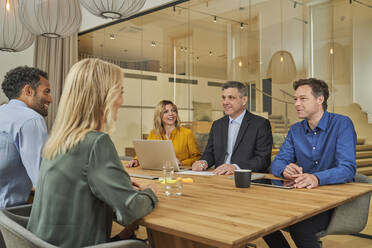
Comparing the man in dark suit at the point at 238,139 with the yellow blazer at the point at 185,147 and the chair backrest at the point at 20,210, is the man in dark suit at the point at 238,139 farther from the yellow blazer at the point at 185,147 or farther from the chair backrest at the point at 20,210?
the chair backrest at the point at 20,210

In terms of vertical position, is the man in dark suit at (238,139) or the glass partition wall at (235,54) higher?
the glass partition wall at (235,54)

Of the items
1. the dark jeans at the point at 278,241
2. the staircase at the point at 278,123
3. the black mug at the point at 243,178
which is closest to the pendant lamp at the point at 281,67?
the staircase at the point at 278,123

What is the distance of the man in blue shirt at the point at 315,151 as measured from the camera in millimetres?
1976

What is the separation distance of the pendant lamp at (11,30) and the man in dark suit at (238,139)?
2016mm

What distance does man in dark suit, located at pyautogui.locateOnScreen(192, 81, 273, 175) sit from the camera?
112 inches

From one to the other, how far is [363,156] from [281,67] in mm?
1256

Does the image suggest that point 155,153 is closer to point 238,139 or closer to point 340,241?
point 238,139

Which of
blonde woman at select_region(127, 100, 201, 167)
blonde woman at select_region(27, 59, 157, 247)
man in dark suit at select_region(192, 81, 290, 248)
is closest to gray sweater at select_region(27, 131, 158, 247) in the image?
blonde woman at select_region(27, 59, 157, 247)

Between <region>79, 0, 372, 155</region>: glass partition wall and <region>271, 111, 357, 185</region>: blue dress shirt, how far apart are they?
4.59ft

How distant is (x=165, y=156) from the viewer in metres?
2.54

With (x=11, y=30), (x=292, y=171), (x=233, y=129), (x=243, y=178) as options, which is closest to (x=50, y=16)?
(x=11, y=30)

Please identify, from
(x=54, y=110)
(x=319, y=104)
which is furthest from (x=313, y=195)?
(x=54, y=110)

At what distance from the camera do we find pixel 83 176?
1234 mm

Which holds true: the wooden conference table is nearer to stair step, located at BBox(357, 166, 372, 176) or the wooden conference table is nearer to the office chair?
the office chair
